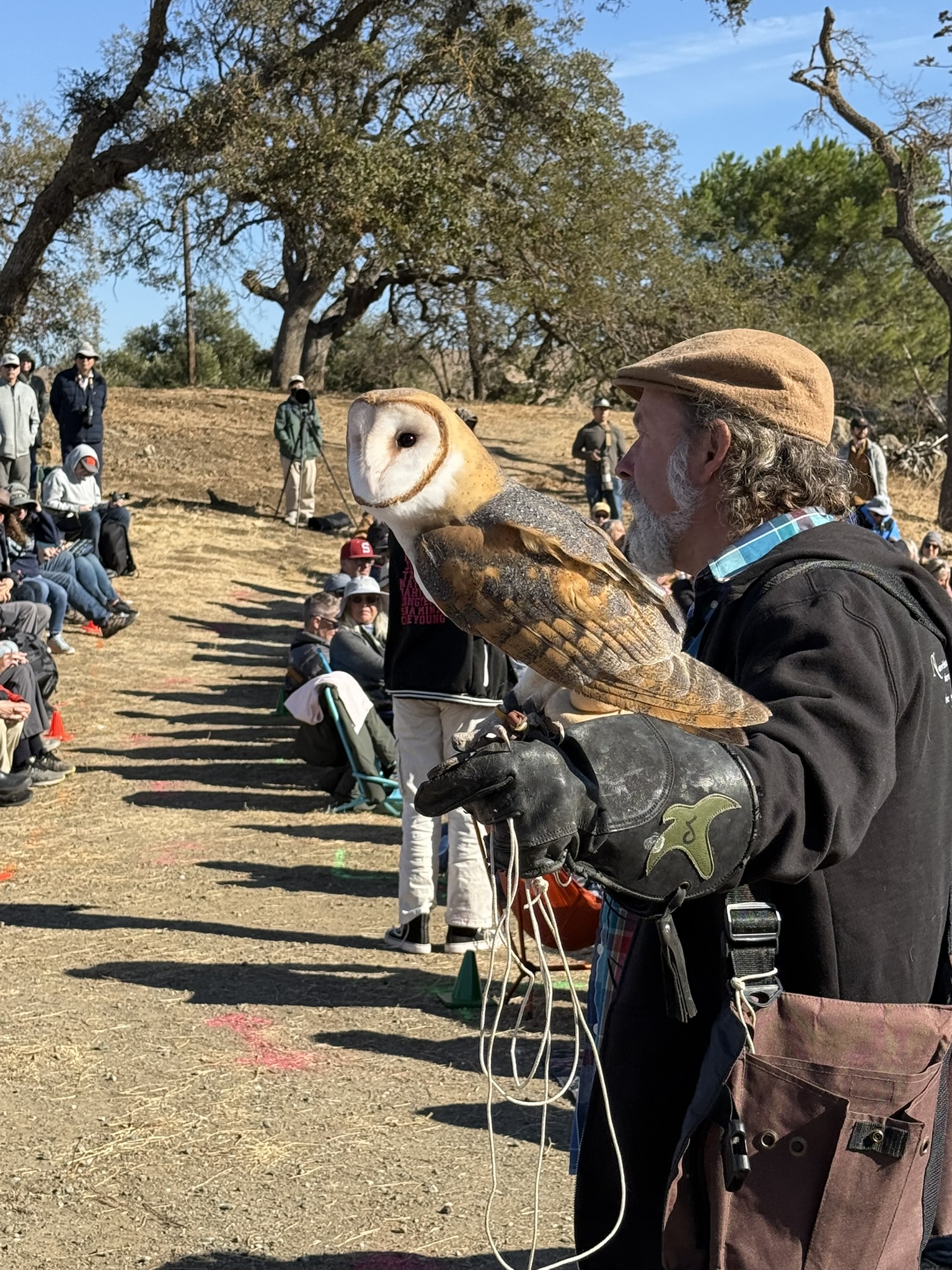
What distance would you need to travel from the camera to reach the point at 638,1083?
188cm

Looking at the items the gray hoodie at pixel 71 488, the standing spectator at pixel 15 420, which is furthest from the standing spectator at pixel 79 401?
the gray hoodie at pixel 71 488

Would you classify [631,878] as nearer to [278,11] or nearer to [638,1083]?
[638,1083]

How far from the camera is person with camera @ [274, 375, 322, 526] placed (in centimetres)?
1672

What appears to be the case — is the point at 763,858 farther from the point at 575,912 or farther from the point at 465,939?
the point at 465,939

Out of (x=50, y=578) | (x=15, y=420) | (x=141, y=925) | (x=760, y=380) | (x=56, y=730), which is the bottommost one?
(x=141, y=925)

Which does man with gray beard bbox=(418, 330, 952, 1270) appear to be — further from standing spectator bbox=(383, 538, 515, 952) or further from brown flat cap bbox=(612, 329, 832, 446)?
standing spectator bbox=(383, 538, 515, 952)

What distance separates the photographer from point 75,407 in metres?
14.2

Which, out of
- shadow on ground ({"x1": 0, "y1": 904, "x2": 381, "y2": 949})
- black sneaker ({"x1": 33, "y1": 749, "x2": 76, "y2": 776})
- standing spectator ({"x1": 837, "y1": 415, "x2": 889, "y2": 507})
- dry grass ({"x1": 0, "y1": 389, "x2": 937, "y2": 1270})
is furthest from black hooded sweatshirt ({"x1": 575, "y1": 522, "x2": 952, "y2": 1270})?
standing spectator ({"x1": 837, "y1": 415, "x2": 889, "y2": 507})

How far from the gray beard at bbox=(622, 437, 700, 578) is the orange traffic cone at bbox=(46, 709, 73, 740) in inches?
298

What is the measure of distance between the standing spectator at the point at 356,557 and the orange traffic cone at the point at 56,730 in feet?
7.63

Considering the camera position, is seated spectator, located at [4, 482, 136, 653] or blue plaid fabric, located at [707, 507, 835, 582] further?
seated spectator, located at [4, 482, 136, 653]

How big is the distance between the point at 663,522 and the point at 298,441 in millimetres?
15180

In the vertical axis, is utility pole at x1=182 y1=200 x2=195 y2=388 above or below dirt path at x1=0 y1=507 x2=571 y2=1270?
above

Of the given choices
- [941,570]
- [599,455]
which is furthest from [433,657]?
[599,455]
